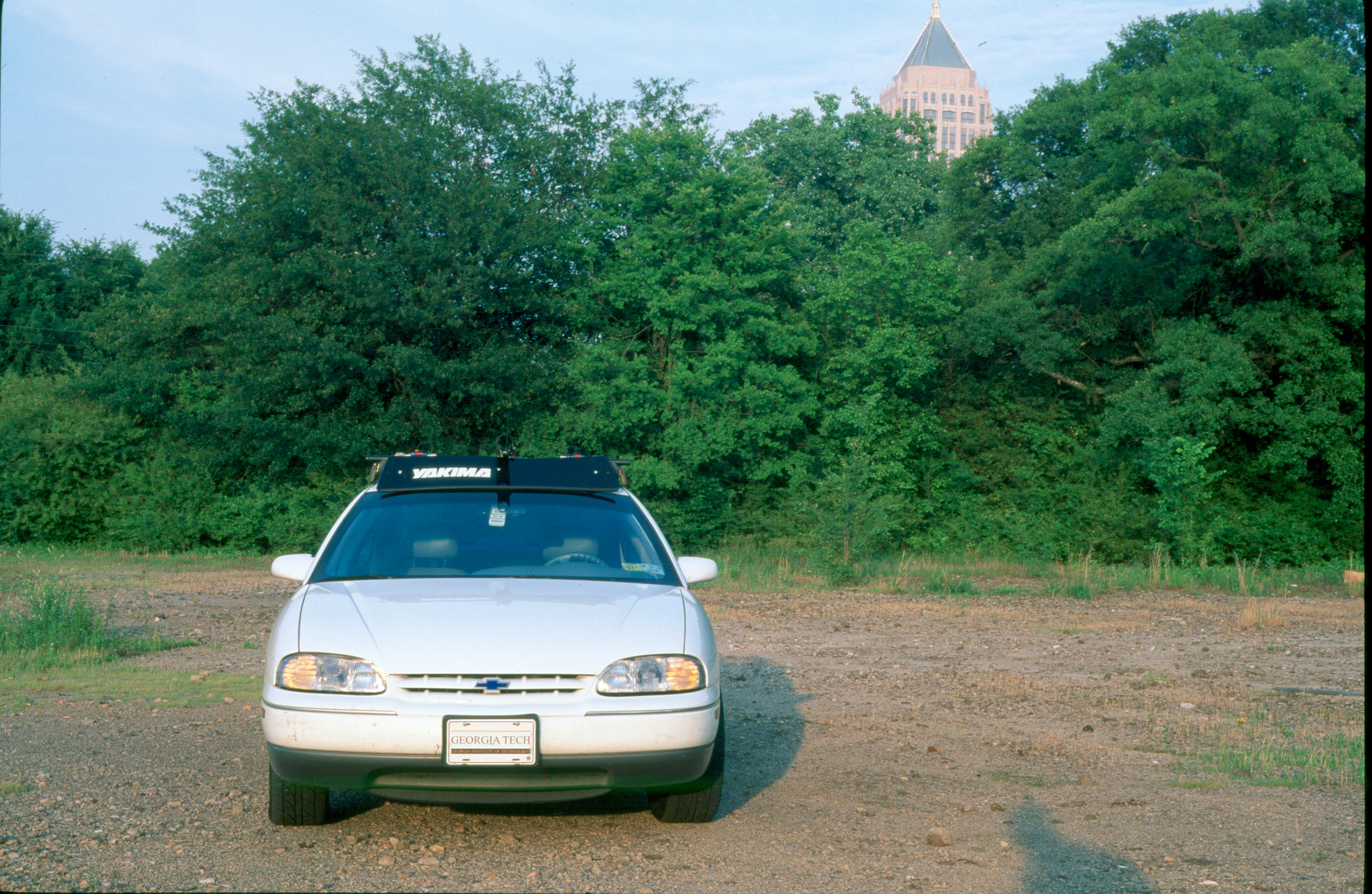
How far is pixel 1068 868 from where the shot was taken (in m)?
4.90

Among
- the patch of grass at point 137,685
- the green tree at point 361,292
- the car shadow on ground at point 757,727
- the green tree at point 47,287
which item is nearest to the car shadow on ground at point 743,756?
the car shadow on ground at point 757,727

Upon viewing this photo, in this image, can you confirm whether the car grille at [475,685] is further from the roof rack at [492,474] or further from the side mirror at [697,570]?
the roof rack at [492,474]

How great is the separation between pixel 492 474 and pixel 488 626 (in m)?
1.47

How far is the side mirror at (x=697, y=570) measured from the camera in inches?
231

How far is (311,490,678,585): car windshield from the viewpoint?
5629 millimetres

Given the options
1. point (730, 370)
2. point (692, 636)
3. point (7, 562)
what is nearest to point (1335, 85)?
point (730, 370)

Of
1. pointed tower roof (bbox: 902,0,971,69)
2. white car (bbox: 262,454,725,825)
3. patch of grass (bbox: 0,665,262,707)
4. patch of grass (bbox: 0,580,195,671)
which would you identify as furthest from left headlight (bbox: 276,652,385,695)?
pointed tower roof (bbox: 902,0,971,69)

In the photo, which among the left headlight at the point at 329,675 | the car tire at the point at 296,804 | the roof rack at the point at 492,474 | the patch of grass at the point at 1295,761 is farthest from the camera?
the patch of grass at the point at 1295,761

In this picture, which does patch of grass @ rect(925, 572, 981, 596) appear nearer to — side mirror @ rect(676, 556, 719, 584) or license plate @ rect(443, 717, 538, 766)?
side mirror @ rect(676, 556, 719, 584)

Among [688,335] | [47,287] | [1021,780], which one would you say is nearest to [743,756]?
[1021,780]

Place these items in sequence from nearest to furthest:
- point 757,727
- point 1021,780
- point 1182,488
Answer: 1. point 1021,780
2. point 757,727
3. point 1182,488

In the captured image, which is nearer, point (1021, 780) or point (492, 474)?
point (492, 474)

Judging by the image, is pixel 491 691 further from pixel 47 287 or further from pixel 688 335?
pixel 47 287

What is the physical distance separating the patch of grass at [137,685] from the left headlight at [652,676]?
539 centimetres
